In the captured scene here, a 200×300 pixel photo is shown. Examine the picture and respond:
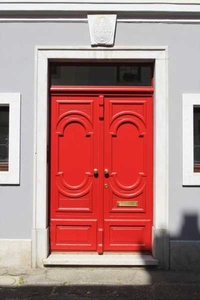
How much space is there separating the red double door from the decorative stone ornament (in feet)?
2.60

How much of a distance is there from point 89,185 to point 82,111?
1159 millimetres

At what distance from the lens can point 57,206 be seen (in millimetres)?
5699

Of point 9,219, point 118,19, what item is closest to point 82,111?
point 118,19

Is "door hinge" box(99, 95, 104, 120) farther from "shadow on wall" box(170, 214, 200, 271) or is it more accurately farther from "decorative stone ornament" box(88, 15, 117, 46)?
"shadow on wall" box(170, 214, 200, 271)

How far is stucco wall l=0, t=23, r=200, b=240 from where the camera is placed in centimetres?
546

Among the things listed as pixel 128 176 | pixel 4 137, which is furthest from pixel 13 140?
pixel 128 176

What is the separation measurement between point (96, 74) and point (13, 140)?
1.64 m

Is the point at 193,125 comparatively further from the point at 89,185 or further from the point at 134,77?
the point at 89,185

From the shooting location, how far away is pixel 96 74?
5766mm

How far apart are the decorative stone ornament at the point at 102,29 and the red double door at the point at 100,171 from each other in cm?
79

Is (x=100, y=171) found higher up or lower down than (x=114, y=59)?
lower down
